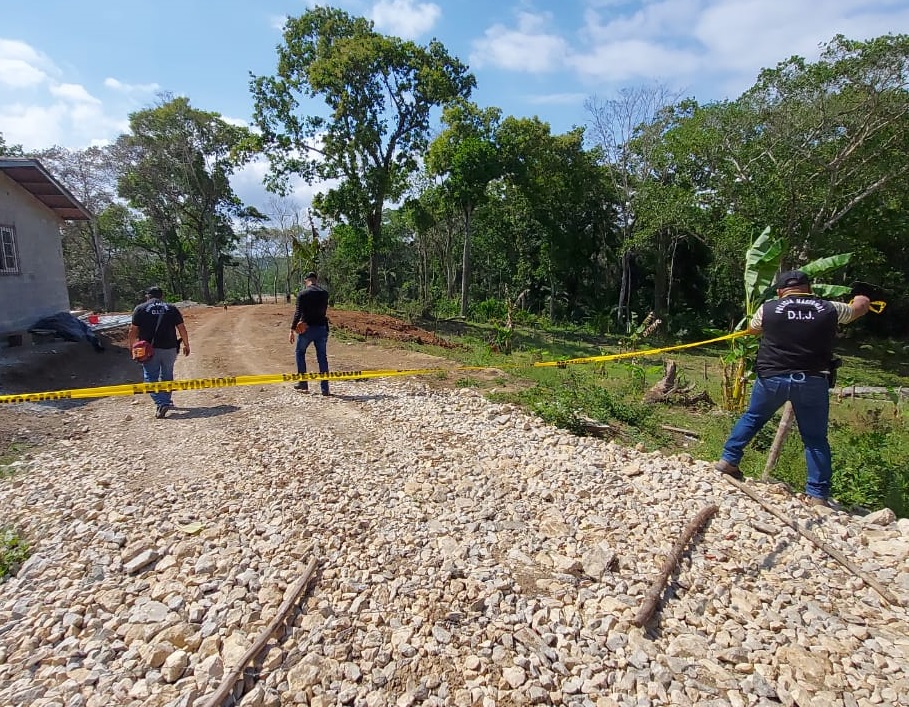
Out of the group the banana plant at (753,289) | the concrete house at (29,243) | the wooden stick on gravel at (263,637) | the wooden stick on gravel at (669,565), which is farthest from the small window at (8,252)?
the banana plant at (753,289)

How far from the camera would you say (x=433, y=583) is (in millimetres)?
3467

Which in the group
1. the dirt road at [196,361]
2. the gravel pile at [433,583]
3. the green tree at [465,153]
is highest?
the green tree at [465,153]

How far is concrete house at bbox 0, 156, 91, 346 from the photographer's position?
34.9ft

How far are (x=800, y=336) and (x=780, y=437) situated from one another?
3.50ft

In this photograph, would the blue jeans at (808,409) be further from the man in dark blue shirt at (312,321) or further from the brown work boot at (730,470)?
the man in dark blue shirt at (312,321)

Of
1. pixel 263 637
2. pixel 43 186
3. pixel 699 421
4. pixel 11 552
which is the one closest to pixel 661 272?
pixel 699 421

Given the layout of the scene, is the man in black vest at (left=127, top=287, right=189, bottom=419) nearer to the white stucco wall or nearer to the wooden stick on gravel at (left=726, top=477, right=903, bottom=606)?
the white stucco wall

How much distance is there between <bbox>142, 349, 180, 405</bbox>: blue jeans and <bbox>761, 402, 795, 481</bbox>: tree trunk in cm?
712

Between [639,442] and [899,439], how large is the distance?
10.9 feet

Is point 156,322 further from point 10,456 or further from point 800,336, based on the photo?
point 800,336

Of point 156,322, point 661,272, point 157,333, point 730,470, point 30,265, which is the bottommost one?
point 730,470

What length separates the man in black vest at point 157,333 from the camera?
695cm

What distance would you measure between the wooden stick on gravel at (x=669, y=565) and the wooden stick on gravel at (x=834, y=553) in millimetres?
427

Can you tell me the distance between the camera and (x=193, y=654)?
2910mm
